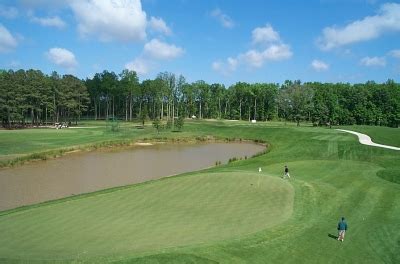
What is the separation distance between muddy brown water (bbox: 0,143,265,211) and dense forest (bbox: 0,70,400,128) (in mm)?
38183

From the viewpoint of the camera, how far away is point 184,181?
106 feet

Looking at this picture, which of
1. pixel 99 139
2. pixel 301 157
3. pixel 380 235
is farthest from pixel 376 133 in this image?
pixel 380 235

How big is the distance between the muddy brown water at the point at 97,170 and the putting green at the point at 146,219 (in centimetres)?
808

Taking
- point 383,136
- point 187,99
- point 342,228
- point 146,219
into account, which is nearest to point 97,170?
point 146,219

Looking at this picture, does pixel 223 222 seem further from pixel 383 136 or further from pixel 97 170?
pixel 383 136

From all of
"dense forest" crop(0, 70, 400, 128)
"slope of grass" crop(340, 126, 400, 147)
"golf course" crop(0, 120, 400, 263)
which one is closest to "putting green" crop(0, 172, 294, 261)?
"golf course" crop(0, 120, 400, 263)

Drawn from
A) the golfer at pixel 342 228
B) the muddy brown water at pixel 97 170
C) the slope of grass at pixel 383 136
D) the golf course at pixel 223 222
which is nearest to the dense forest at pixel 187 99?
the slope of grass at pixel 383 136

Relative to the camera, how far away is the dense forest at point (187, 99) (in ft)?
325

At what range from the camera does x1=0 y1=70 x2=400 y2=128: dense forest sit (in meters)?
99.1

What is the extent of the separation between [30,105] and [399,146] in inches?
3077

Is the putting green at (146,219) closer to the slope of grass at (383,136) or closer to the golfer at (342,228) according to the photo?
the golfer at (342,228)

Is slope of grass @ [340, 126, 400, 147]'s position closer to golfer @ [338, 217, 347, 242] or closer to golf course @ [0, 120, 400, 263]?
golf course @ [0, 120, 400, 263]

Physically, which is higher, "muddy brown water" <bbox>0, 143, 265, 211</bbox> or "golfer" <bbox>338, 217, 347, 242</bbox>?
"golfer" <bbox>338, 217, 347, 242</bbox>

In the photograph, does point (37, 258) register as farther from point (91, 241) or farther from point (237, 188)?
point (237, 188)
